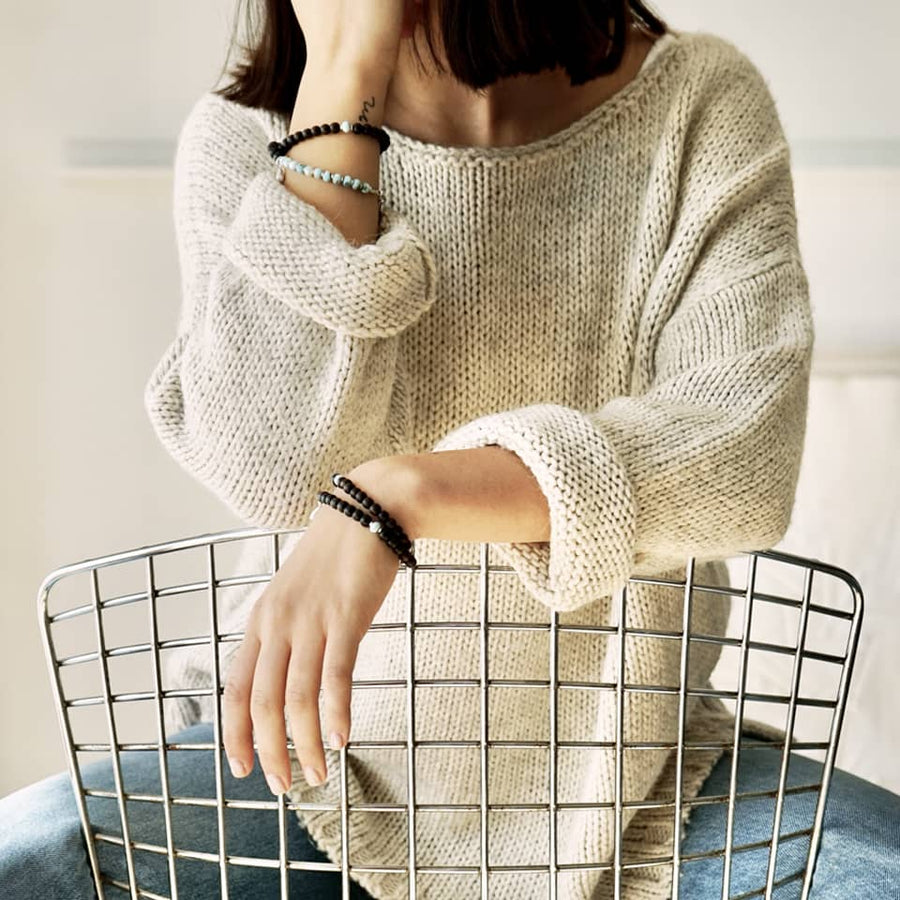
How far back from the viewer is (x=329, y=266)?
0.75 metres

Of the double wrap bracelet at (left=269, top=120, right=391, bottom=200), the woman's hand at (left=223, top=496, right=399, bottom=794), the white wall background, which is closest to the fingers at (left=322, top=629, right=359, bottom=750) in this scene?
the woman's hand at (left=223, top=496, right=399, bottom=794)

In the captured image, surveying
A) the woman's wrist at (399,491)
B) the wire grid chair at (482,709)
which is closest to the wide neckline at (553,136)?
the wire grid chair at (482,709)

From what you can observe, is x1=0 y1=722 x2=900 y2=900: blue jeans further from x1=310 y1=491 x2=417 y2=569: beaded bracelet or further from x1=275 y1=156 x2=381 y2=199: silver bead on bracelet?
x1=275 y1=156 x2=381 y2=199: silver bead on bracelet

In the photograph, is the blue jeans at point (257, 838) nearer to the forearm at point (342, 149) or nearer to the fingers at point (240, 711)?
the fingers at point (240, 711)

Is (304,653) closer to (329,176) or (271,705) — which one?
(271,705)

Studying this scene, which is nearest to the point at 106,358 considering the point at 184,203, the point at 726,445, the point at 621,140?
the point at 184,203

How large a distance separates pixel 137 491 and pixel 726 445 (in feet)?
3.69

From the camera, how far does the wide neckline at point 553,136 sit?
921 mm

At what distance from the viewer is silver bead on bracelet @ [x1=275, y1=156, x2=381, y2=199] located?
0.78 metres

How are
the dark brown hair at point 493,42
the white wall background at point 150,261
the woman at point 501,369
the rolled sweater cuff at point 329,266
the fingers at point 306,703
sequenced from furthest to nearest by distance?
the white wall background at point 150,261 → the dark brown hair at point 493,42 → the rolled sweater cuff at point 329,266 → the woman at point 501,369 → the fingers at point 306,703

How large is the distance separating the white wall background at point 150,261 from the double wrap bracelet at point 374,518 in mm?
986

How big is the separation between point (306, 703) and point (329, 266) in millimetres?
357

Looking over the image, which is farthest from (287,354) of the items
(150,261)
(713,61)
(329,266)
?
(150,261)

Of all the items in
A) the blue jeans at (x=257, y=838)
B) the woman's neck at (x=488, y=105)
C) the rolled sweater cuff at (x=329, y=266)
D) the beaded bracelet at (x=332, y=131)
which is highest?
the woman's neck at (x=488, y=105)
